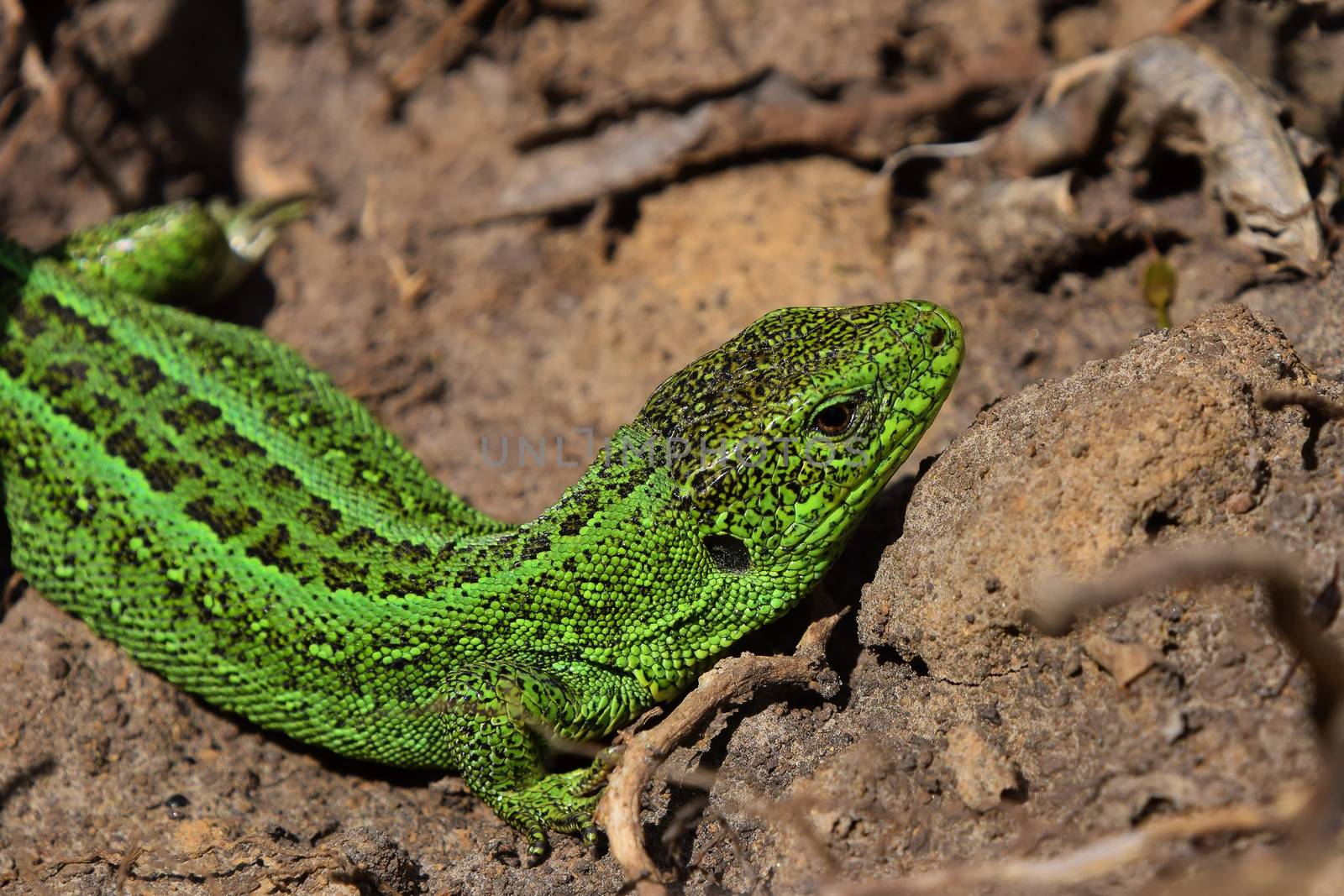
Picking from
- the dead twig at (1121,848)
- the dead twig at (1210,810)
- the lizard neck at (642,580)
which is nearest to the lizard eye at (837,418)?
the lizard neck at (642,580)

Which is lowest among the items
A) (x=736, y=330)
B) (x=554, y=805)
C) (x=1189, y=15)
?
(x=554, y=805)

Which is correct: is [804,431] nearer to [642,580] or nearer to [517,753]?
[642,580]

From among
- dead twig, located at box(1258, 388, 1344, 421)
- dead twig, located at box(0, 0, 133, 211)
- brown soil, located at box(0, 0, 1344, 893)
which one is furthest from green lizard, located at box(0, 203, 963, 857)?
dead twig, located at box(0, 0, 133, 211)

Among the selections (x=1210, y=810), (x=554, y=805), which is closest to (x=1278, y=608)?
(x=1210, y=810)

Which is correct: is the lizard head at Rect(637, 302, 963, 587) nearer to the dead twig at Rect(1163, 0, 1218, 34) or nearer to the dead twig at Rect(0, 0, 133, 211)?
the dead twig at Rect(1163, 0, 1218, 34)

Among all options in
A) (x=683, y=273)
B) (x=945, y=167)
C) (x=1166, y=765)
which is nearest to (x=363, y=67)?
(x=683, y=273)

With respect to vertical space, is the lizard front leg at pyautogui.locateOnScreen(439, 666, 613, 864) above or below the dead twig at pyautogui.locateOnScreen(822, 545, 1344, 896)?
below

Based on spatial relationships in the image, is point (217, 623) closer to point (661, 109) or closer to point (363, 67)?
point (661, 109)
